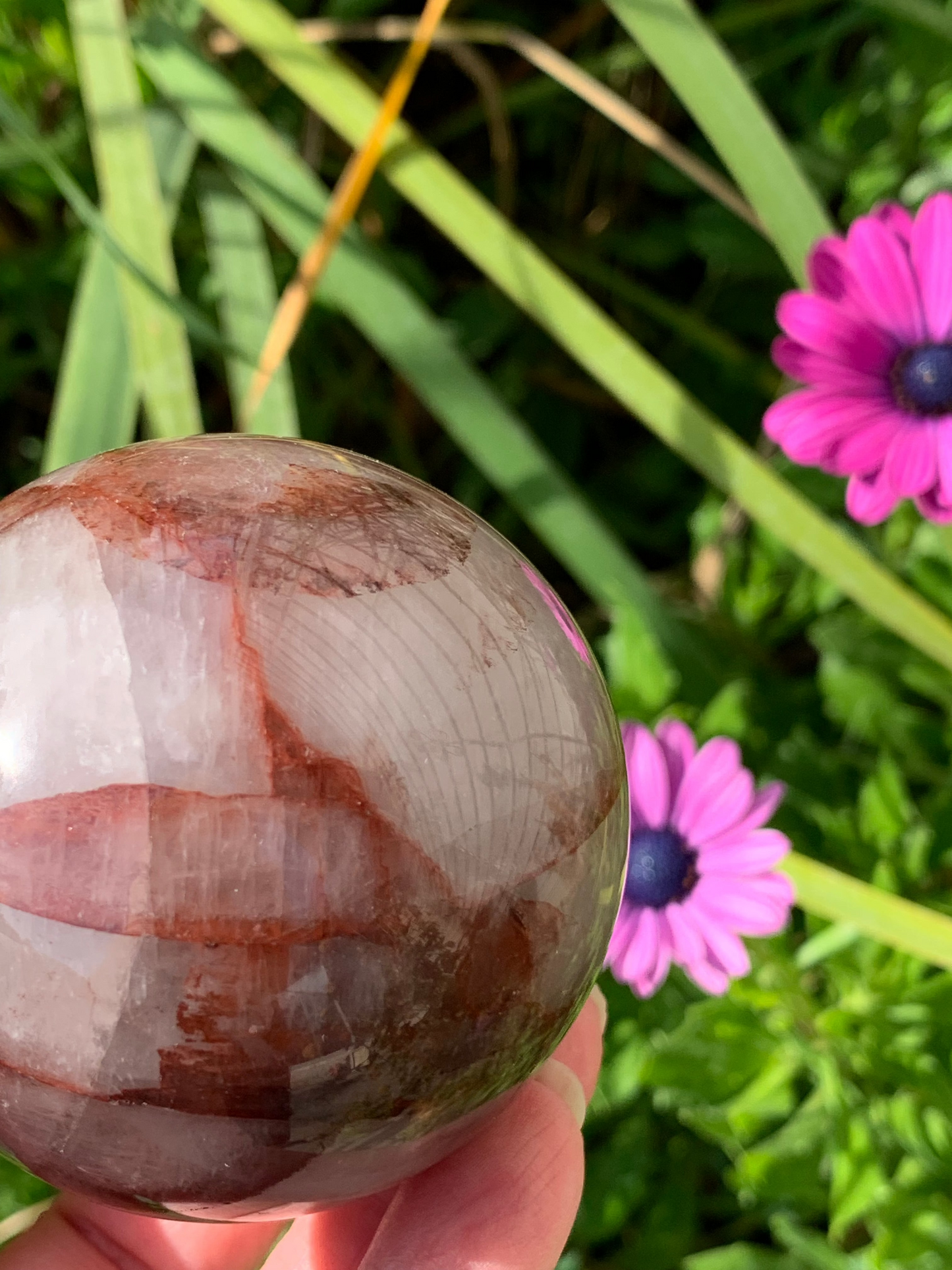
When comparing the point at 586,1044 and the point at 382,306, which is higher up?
the point at 382,306

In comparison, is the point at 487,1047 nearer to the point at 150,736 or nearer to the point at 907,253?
the point at 150,736

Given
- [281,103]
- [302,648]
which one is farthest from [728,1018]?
[281,103]

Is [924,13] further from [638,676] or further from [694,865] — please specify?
[694,865]

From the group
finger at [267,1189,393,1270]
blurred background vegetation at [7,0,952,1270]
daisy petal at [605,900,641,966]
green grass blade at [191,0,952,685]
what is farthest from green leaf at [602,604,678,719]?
finger at [267,1189,393,1270]

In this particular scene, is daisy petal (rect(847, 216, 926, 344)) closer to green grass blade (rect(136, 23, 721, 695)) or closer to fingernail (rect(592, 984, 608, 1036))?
green grass blade (rect(136, 23, 721, 695))

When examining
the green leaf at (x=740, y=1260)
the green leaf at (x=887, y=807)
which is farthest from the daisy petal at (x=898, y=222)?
the green leaf at (x=740, y=1260)

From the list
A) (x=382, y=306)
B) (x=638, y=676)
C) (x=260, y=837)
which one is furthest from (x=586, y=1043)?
(x=382, y=306)

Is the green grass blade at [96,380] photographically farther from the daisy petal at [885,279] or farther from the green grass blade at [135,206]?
the daisy petal at [885,279]
